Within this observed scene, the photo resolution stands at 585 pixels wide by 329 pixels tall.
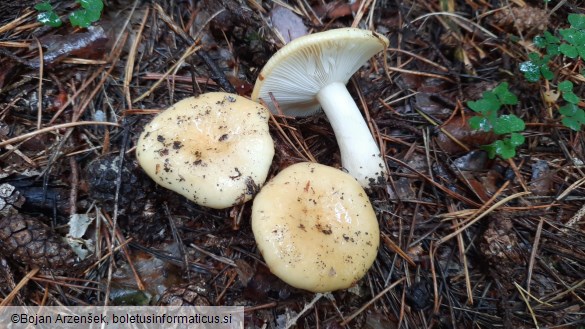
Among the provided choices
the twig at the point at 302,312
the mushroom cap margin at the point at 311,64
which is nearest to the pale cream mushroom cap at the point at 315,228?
the twig at the point at 302,312

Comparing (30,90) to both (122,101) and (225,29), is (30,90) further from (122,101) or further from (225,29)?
(225,29)

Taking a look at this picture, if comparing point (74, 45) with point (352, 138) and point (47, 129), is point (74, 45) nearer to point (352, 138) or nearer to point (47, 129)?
point (47, 129)

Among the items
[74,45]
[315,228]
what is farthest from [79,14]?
[315,228]

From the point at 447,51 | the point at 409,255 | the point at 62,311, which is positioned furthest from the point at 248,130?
the point at 447,51

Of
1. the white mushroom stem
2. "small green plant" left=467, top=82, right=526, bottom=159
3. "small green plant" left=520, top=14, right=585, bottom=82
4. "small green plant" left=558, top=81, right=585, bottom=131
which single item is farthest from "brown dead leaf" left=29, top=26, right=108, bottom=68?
"small green plant" left=558, top=81, right=585, bottom=131

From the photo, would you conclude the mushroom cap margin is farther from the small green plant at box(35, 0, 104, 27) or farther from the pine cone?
the pine cone
